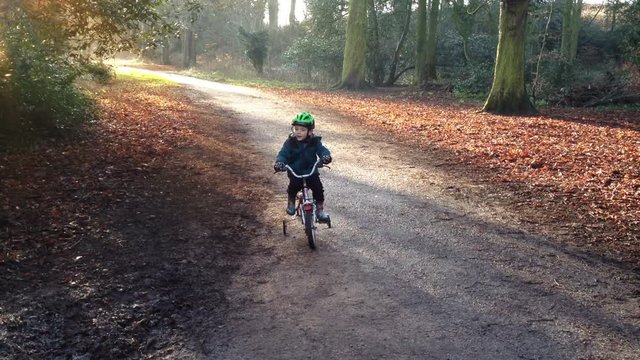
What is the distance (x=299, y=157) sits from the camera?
19.9 ft

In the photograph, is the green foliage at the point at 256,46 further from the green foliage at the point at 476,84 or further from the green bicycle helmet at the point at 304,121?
the green bicycle helmet at the point at 304,121

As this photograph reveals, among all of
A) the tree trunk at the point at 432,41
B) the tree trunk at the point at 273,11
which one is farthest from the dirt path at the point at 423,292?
the tree trunk at the point at 273,11

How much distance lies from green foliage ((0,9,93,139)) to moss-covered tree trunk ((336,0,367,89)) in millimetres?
18147

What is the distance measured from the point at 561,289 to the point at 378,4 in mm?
29423

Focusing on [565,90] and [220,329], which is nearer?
[220,329]

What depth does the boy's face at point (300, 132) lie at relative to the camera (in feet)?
19.5

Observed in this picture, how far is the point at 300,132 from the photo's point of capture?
19.5 feet

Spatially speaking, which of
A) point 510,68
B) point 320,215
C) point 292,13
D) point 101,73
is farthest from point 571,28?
point 320,215

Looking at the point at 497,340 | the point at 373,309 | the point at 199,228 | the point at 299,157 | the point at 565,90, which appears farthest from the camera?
the point at 565,90

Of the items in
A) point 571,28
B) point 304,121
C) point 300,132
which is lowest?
point 300,132

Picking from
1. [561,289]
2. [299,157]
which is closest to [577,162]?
[561,289]

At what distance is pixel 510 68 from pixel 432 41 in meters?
11.2

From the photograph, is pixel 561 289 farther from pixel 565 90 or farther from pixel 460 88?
pixel 460 88

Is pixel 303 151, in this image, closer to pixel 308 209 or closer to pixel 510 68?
pixel 308 209
